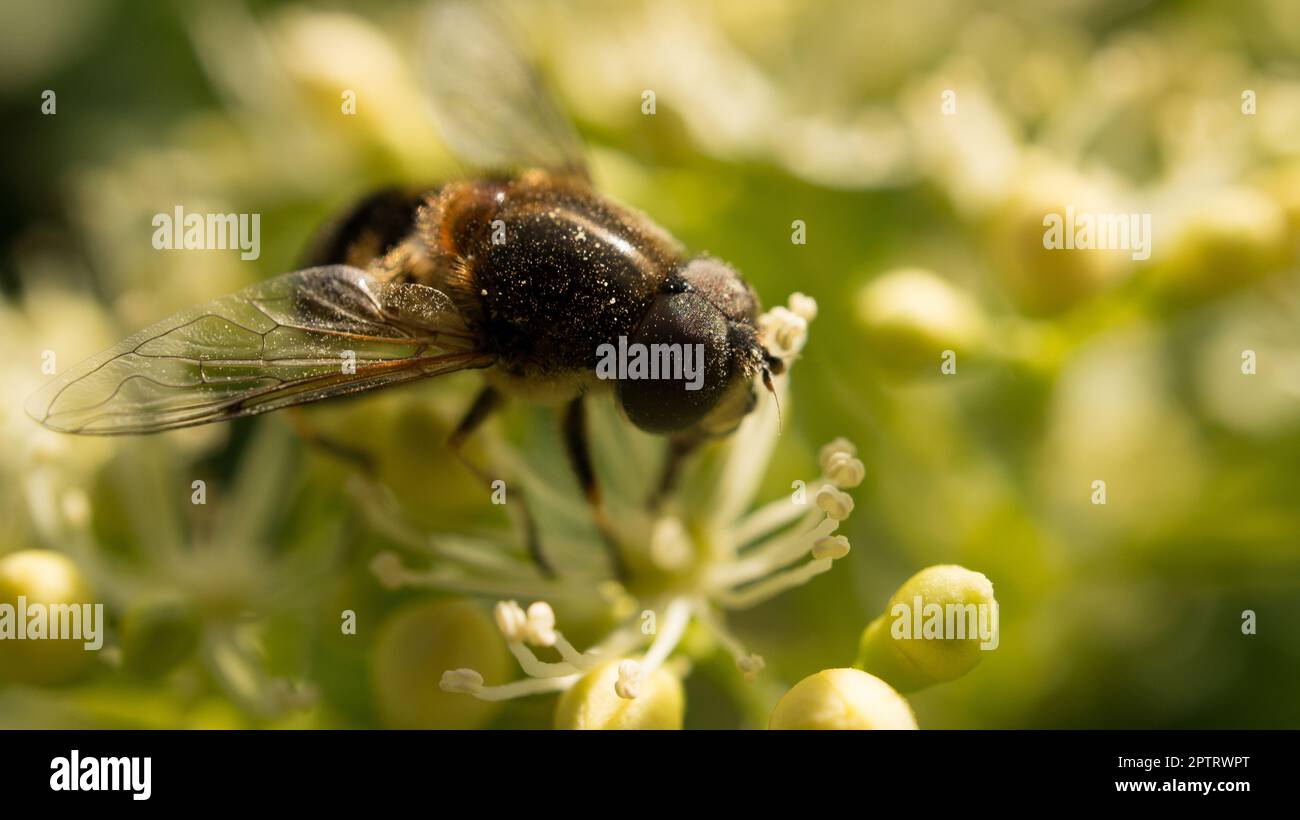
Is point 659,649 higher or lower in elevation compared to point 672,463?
lower

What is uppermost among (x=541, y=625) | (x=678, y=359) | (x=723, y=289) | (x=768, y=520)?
(x=723, y=289)

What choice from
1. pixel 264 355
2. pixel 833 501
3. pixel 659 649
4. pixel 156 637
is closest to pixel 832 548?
pixel 833 501

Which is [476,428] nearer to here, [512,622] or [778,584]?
[512,622]

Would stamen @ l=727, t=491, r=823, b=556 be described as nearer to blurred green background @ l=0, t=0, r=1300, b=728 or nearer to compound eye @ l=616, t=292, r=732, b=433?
blurred green background @ l=0, t=0, r=1300, b=728
